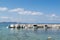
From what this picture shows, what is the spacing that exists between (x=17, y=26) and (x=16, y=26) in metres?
0.61

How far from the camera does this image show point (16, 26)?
80.3 metres

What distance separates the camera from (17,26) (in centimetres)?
8006
